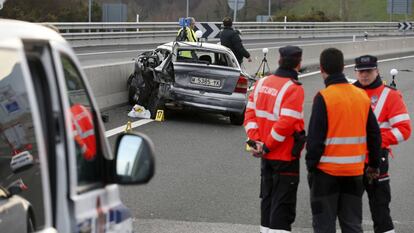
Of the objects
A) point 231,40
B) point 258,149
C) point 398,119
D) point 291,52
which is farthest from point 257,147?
point 231,40

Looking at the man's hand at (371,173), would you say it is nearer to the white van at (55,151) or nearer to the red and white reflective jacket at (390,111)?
the red and white reflective jacket at (390,111)

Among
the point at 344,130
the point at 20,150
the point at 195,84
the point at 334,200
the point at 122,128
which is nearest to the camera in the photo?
the point at 20,150

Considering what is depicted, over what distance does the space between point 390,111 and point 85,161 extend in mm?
3378

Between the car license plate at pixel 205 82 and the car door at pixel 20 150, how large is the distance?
30.4ft

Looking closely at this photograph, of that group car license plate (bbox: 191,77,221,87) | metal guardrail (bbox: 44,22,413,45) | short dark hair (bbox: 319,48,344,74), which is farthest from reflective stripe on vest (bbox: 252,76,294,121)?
metal guardrail (bbox: 44,22,413,45)

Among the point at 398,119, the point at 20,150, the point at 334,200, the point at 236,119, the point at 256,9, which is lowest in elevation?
the point at 236,119

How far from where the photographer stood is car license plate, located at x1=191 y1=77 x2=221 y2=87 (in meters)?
13.2

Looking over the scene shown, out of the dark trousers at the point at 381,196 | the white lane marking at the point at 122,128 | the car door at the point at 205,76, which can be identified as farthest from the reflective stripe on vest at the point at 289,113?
the car door at the point at 205,76

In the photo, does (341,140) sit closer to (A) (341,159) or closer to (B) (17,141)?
(A) (341,159)

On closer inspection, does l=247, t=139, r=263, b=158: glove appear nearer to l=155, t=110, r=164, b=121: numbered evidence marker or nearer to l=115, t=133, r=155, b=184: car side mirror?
l=115, t=133, r=155, b=184: car side mirror

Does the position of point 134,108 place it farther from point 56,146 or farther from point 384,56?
point 384,56

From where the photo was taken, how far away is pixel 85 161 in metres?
3.15

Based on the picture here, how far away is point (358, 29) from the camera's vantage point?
216 ft

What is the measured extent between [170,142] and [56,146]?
28.1 feet
